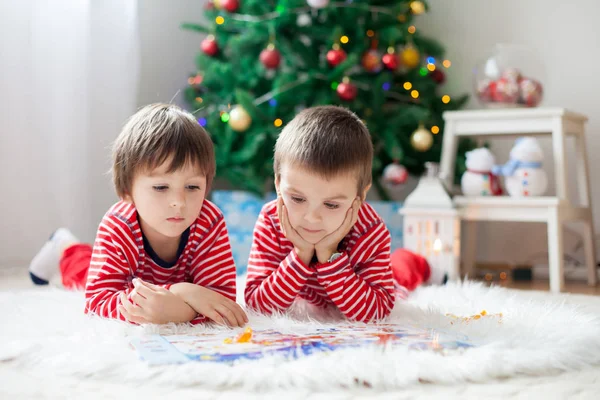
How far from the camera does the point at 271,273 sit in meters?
1.22

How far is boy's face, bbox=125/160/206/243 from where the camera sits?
1100 millimetres

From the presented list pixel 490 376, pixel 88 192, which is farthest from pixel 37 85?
pixel 490 376

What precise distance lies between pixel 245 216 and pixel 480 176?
764 mm

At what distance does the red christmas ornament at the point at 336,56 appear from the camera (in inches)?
81.4

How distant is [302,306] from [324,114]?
386mm

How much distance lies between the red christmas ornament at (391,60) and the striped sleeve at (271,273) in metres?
1.05

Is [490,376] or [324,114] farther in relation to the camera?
[324,114]

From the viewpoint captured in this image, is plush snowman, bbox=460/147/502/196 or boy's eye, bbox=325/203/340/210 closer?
boy's eye, bbox=325/203/340/210

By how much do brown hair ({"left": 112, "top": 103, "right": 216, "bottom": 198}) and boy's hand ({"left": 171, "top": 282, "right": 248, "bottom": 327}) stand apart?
0.20 meters

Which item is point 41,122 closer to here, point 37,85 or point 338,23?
point 37,85

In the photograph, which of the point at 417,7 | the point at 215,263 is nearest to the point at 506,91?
the point at 417,7

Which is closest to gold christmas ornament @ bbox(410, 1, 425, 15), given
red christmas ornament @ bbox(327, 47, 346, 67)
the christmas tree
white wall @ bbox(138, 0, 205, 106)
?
the christmas tree

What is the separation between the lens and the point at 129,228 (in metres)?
1.14

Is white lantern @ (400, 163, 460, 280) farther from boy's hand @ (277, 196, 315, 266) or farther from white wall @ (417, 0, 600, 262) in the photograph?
boy's hand @ (277, 196, 315, 266)
